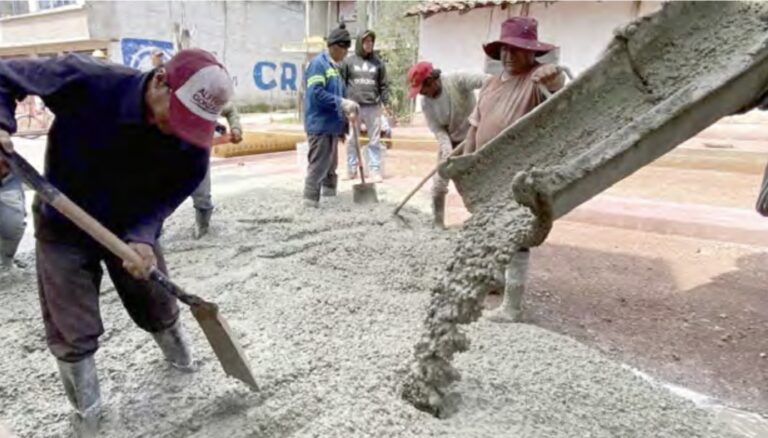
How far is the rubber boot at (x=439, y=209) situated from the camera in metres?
4.69

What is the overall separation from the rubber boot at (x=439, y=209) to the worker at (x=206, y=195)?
1.58 m

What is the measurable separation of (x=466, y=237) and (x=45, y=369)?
1801 mm

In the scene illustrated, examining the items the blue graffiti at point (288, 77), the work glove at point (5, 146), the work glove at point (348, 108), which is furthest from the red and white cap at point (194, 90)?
the blue graffiti at point (288, 77)

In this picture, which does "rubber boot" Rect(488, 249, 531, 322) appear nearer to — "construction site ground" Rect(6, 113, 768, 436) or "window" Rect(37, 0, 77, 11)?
"construction site ground" Rect(6, 113, 768, 436)

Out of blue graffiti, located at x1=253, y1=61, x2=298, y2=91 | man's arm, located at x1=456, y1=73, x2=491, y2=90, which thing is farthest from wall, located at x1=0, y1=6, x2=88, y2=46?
man's arm, located at x1=456, y1=73, x2=491, y2=90

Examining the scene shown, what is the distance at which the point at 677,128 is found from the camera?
69.1 inches

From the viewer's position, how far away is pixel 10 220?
11.7 ft

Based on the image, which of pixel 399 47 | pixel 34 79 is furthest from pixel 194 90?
pixel 399 47

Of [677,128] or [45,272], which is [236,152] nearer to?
[45,272]

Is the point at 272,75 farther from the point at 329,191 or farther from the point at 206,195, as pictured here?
the point at 206,195

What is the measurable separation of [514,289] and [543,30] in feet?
25.2

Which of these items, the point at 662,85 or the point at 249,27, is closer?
the point at 662,85

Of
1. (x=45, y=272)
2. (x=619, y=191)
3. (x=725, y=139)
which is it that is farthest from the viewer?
(x=725, y=139)

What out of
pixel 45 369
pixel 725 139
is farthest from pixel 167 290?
pixel 725 139
